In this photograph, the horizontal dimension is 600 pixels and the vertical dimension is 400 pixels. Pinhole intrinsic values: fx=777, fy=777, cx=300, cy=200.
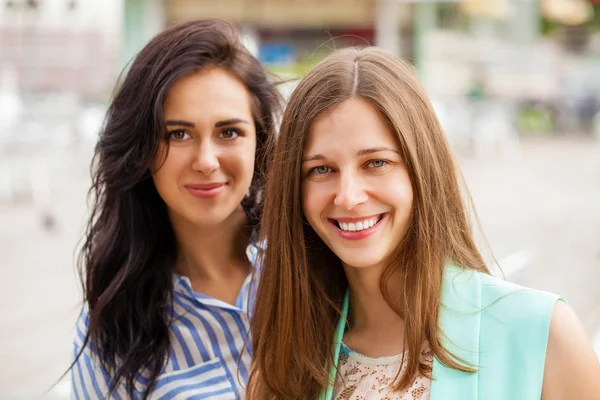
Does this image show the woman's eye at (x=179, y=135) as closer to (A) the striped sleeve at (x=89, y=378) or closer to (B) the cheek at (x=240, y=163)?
(B) the cheek at (x=240, y=163)

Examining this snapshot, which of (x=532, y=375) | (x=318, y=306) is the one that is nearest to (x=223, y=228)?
(x=318, y=306)

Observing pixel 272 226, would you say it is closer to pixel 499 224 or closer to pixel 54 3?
pixel 499 224

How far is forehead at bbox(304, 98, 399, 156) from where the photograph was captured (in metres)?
1.50

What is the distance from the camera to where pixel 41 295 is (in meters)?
5.94

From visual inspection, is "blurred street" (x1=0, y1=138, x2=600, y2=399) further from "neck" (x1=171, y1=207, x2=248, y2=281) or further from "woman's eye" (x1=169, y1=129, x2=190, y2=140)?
"woman's eye" (x1=169, y1=129, x2=190, y2=140)

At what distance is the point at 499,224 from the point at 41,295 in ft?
13.8

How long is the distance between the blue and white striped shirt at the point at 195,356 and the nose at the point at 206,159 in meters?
0.34

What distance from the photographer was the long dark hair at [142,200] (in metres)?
2.09

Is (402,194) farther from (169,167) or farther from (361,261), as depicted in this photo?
(169,167)

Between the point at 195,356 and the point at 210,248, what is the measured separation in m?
0.32

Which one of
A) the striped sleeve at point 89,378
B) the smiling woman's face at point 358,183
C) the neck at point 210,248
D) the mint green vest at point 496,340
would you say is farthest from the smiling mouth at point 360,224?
the striped sleeve at point 89,378

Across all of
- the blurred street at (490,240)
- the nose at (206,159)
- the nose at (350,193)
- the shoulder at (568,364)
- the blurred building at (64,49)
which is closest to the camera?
the shoulder at (568,364)

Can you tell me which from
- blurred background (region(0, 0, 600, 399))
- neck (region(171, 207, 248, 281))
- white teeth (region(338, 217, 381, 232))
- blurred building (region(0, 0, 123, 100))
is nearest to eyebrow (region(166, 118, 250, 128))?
neck (region(171, 207, 248, 281))

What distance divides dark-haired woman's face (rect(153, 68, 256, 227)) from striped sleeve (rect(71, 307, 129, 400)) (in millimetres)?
467
